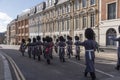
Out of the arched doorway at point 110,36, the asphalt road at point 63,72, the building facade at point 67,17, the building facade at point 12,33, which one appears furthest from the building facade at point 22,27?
the asphalt road at point 63,72

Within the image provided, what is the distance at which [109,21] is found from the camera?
1708 inches

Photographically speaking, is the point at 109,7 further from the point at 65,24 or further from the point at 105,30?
the point at 65,24

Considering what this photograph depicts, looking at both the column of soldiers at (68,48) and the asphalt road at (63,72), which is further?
the asphalt road at (63,72)

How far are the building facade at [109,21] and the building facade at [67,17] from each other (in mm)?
1823

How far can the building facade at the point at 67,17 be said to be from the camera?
49438 mm

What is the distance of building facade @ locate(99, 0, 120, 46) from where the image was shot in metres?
41.5

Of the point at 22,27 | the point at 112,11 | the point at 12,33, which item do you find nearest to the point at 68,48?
the point at 112,11

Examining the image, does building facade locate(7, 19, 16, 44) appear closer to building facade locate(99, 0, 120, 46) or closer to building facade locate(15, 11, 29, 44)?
building facade locate(15, 11, 29, 44)

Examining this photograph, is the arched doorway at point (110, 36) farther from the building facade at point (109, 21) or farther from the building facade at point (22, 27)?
the building facade at point (22, 27)

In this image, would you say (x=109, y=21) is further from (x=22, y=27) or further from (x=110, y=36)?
(x=22, y=27)

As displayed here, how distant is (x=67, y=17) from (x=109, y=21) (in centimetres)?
1718

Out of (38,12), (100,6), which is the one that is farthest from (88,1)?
(38,12)

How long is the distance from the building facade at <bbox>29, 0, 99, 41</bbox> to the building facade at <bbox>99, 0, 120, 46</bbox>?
1.82m

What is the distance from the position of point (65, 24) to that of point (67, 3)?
4.08 meters
